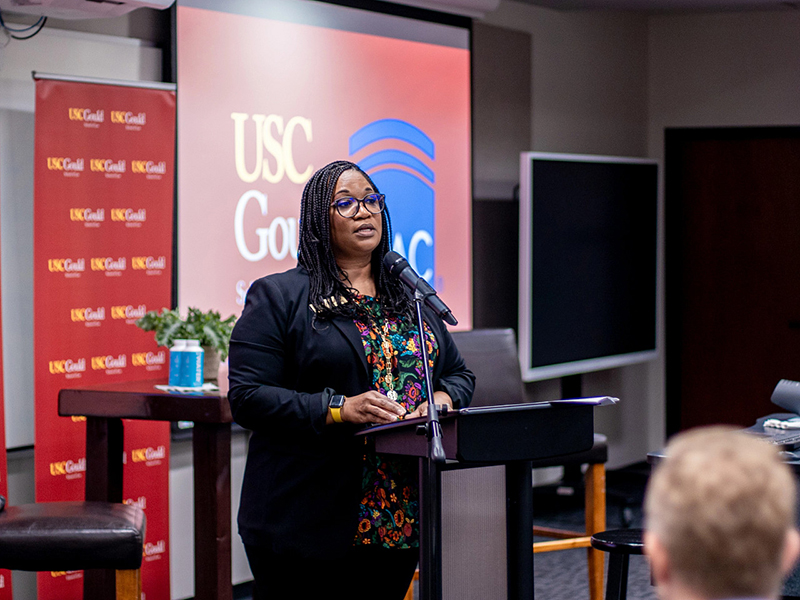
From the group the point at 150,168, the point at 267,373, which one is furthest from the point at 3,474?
→ the point at 267,373

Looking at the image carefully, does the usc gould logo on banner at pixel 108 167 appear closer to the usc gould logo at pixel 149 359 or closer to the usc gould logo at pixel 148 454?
the usc gould logo at pixel 149 359

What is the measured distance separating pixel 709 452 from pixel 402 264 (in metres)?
1.04

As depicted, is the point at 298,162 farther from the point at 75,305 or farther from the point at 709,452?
the point at 709,452

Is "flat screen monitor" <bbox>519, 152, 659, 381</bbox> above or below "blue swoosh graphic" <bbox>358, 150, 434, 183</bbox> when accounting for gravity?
below

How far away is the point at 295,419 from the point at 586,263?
3.40 metres

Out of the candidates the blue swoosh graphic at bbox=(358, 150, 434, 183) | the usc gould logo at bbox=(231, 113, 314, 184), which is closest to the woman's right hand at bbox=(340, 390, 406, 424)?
the usc gould logo at bbox=(231, 113, 314, 184)

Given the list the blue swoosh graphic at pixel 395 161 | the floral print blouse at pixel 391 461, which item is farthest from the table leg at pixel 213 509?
the blue swoosh graphic at pixel 395 161

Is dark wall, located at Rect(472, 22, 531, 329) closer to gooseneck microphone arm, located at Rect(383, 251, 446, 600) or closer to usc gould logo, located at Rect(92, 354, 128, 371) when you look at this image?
usc gould logo, located at Rect(92, 354, 128, 371)

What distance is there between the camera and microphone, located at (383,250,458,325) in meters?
1.70

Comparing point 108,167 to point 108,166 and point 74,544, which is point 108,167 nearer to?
point 108,166

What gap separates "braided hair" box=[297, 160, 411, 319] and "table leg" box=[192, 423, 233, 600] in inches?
37.8

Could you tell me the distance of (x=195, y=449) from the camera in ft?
9.43

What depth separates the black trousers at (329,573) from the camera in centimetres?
185

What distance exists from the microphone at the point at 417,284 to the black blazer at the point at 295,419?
180 mm
